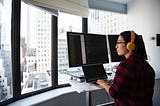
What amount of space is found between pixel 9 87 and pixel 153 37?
2467 millimetres

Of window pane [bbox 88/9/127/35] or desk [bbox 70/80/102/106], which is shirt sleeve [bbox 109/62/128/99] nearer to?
desk [bbox 70/80/102/106]

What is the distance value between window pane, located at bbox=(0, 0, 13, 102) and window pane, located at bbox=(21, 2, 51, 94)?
20 centimetres

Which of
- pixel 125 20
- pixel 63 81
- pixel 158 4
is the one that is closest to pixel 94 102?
pixel 63 81

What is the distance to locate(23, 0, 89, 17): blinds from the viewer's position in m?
2.10

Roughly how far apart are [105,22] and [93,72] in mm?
1545

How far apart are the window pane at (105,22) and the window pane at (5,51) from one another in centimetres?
152

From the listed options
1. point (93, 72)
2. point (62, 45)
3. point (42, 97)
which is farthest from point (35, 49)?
point (93, 72)

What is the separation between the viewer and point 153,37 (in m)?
3.21

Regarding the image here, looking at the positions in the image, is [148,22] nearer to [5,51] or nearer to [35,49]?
[35,49]

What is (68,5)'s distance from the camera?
2.52 m

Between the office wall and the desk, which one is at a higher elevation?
the office wall

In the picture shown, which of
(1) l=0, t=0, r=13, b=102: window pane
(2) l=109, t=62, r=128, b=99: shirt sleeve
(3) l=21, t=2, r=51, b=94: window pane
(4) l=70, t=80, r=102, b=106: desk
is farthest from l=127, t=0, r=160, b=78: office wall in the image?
(1) l=0, t=0, r=13, b=102: window pane

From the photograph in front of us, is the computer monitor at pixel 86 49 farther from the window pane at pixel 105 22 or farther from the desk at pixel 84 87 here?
the window pane at pixel 105 22

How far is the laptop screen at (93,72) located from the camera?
2170mm
